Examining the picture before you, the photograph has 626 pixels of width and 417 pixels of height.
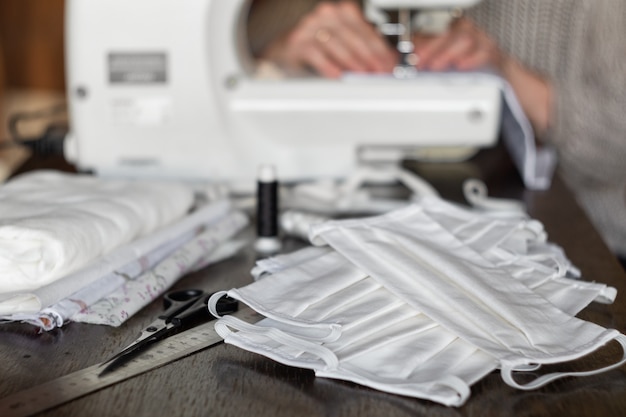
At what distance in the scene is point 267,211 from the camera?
101cm

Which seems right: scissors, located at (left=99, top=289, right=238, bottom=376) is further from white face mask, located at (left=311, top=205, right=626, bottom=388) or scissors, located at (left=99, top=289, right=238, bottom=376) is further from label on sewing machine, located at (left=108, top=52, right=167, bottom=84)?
label on sewing machine, located at (left=108, top=52, right=167, bottom=84)

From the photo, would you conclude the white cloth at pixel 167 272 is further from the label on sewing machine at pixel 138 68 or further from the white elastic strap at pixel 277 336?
the label on sewing machine at pixel 138 68

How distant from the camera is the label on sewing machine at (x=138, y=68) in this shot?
1.24 meters

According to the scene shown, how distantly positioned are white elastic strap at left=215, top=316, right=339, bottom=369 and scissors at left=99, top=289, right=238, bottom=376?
51 mm

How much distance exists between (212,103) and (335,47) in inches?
10.5

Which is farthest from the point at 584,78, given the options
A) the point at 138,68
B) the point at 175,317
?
the point at 175,317

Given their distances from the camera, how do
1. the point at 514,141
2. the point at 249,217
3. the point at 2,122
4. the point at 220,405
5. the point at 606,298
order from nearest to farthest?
the point at 220,405 → the point at 606,298 → the point at 249,217 → the point at 514,141 → the point at 2,122

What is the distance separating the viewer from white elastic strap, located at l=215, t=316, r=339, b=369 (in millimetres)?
647

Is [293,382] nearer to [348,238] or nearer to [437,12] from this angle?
[348,238]

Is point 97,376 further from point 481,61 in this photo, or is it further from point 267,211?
point 481,61

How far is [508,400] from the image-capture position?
0.62m

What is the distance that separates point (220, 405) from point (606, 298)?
0.43m

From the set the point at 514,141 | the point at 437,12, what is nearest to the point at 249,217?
the point at 437,12

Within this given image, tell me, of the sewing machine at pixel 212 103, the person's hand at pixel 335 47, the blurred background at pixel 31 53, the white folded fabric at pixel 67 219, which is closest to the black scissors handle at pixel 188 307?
the white folded fabric at pixel 67 219
